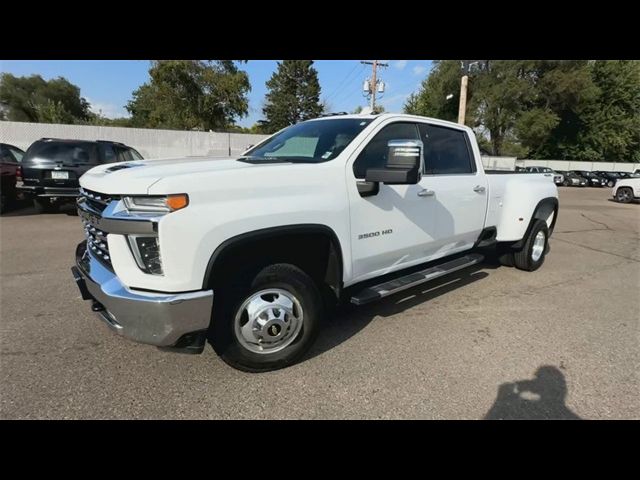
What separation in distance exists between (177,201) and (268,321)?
104 cm

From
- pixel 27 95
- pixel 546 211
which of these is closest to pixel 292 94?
pixel 27 95

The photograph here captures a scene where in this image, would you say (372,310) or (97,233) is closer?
(97,233)

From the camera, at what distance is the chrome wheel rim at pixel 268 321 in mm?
2617

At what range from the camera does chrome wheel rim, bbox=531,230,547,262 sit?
5555mm

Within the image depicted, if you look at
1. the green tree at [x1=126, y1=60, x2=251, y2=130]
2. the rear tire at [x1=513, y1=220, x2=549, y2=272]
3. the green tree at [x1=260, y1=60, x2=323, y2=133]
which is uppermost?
the green tree at [x1=260, y1=60, x2=323, y2=133]

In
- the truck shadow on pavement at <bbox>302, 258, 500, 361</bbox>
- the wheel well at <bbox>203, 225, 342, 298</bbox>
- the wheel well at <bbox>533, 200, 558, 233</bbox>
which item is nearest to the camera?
the wheel well at <bbox>203, 225, 342, 298</bbox>

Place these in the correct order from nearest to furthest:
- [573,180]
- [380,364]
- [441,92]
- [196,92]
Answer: [380,364] → [196,92] → [573,180] → [441,92]

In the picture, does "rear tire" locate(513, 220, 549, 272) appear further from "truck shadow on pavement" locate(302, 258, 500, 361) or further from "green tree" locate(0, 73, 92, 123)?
"green tree" locate(0, 73, 92, 123)

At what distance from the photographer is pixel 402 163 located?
2662mm

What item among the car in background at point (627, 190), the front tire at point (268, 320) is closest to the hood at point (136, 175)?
the front tire at point (268, 320)

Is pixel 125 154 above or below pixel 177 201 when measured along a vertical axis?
above

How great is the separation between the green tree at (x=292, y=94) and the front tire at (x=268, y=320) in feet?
201

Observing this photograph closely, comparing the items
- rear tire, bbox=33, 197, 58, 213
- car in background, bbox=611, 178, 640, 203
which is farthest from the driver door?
car in background, bbox=611, 178, 640, 203

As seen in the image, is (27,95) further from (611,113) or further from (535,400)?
(611,113)
